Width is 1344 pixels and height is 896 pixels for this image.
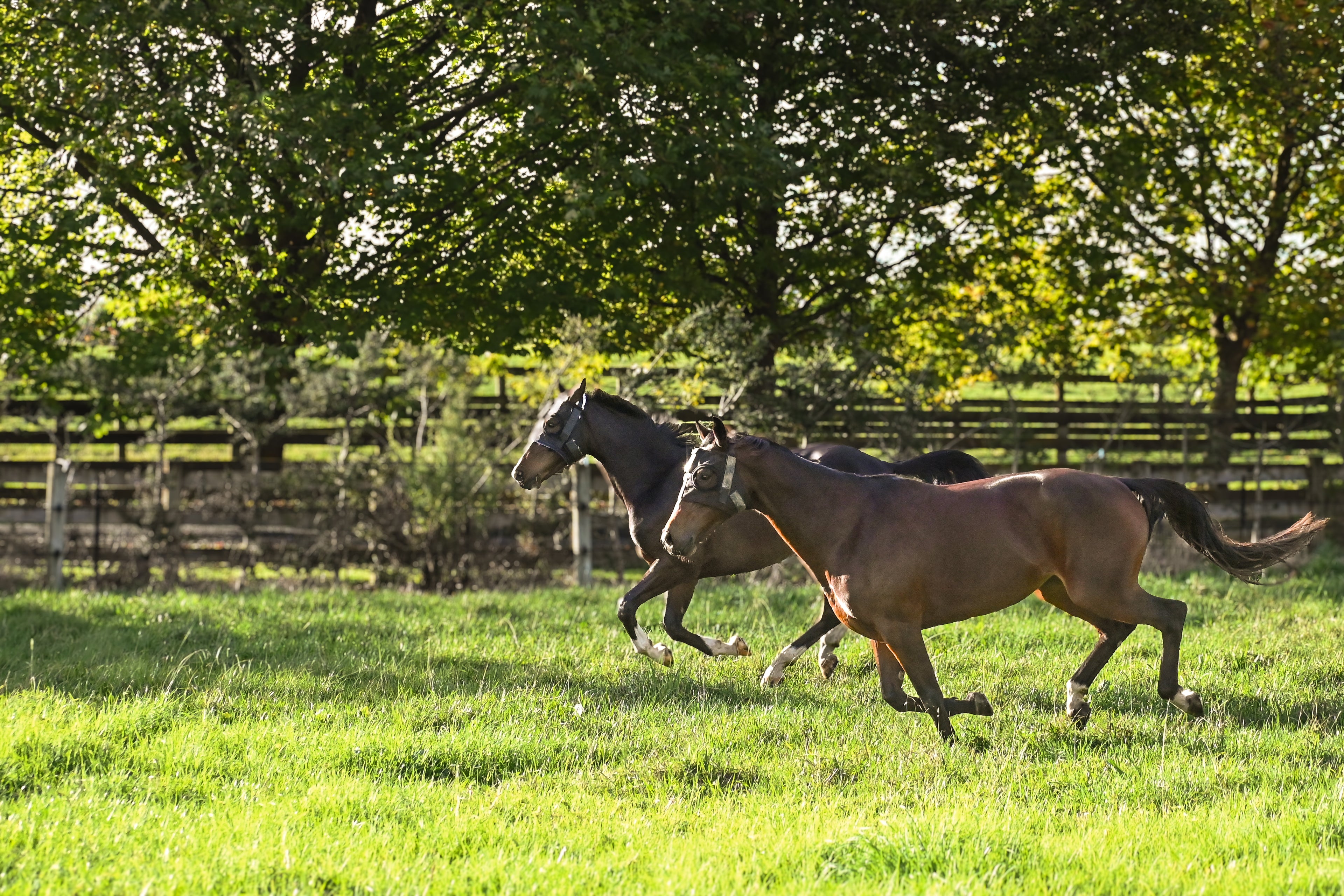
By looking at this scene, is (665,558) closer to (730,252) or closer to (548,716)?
(548,716)

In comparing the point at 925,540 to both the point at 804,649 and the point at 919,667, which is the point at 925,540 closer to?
the point at 919,667

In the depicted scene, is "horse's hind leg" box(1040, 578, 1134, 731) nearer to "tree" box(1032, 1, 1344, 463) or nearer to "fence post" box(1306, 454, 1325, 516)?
"tree" box(1032, 1, 1344, 463)

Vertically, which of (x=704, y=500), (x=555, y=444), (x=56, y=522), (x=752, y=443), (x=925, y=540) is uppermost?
(x=752, y=443)

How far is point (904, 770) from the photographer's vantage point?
531 centimetres

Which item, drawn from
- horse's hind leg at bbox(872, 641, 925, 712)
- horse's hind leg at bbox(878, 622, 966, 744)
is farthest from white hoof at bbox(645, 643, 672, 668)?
horse's hind leg at bbox(878, 622, 966, 744)

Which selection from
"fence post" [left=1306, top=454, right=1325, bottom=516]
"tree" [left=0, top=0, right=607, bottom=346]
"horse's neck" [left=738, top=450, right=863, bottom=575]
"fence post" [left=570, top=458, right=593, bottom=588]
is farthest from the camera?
"fence post" [left=1306, top=454, right=1325, bottom=516]

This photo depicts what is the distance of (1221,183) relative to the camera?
1741 centimetres

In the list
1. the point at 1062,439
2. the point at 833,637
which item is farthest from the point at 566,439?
the point at 1062,439

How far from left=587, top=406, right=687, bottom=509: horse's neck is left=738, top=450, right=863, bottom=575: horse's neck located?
2.30 metres

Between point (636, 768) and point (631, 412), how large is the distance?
3.50 m

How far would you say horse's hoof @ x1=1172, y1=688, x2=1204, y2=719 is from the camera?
6.38 m

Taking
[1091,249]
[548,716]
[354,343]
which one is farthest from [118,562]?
[1091,249]

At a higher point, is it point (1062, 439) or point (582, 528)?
point (1062, 439)

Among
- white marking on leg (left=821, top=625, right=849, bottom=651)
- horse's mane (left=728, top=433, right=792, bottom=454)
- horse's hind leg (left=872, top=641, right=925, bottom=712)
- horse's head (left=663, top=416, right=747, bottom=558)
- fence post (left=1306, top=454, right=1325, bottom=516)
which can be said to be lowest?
white marking on leg (left=821, top=625, right=849, bottom=651)
